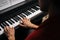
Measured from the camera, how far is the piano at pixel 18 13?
174 cm

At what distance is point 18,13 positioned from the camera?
6.18 feet

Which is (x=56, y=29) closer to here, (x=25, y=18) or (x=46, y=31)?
(x=46, y=31)

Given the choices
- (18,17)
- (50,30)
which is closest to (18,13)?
(18,17)

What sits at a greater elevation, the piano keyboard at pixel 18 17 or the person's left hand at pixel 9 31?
the piano keyboard at pixel 18 17

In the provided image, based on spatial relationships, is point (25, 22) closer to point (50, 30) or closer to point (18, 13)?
point (18, 13)

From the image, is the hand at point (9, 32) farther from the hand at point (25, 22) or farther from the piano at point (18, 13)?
the hand at point (25, 22)

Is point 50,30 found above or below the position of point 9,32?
above

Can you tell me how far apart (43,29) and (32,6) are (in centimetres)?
112

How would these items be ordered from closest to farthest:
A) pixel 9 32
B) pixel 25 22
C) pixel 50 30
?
pixel 50 30, pixel 9 32, pixel 25 22

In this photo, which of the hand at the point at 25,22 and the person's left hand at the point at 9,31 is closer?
the person's left hand at the point at 9,31

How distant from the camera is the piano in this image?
5.70 ft

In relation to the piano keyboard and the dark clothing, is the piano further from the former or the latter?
the dark clothing

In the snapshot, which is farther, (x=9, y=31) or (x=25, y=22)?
(x=25, y=22)

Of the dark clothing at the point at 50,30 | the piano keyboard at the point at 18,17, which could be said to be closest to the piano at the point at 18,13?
the piano keyboard at the point at 18,17
